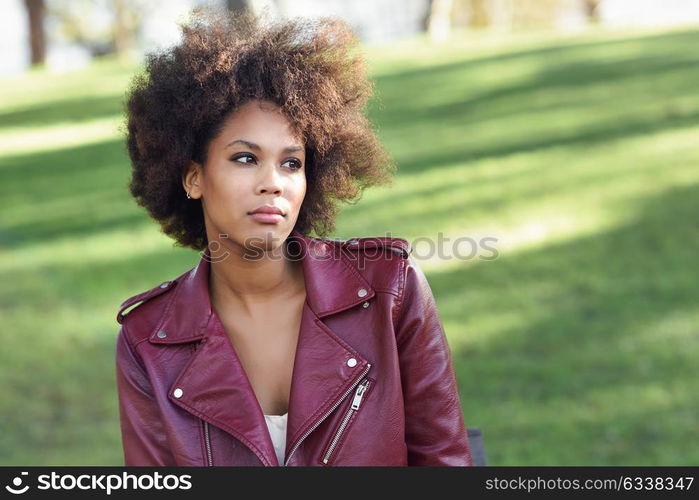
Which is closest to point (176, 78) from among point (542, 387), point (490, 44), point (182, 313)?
point (182, 313)

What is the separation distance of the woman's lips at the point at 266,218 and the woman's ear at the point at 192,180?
0.83 feet

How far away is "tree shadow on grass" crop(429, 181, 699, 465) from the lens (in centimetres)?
515

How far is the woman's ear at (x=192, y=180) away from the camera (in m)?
2.84

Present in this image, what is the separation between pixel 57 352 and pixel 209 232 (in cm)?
399

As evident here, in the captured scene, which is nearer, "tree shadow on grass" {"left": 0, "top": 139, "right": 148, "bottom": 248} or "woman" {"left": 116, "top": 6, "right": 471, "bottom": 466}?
"woman" {"left": 116, "top": 6, "right": 471, "bottom": 466}

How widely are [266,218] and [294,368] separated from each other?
1.39 ft

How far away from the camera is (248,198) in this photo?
8.79 ft

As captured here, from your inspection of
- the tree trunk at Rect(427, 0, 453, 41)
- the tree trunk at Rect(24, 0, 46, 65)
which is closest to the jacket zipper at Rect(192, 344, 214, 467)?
the tree trunk at Rect(427, 0, 453, 41)

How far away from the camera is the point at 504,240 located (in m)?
7.38

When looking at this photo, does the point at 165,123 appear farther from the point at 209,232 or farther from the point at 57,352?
the point at 57,352

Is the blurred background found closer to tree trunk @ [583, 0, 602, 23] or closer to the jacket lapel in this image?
the jacket lapel

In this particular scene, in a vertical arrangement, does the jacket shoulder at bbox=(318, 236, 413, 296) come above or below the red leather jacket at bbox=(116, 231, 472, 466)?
above

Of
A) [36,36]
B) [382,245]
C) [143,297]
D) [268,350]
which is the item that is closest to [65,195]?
[143,297]

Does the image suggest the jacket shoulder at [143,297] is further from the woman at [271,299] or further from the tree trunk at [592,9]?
the tree trunk at [592,9]
